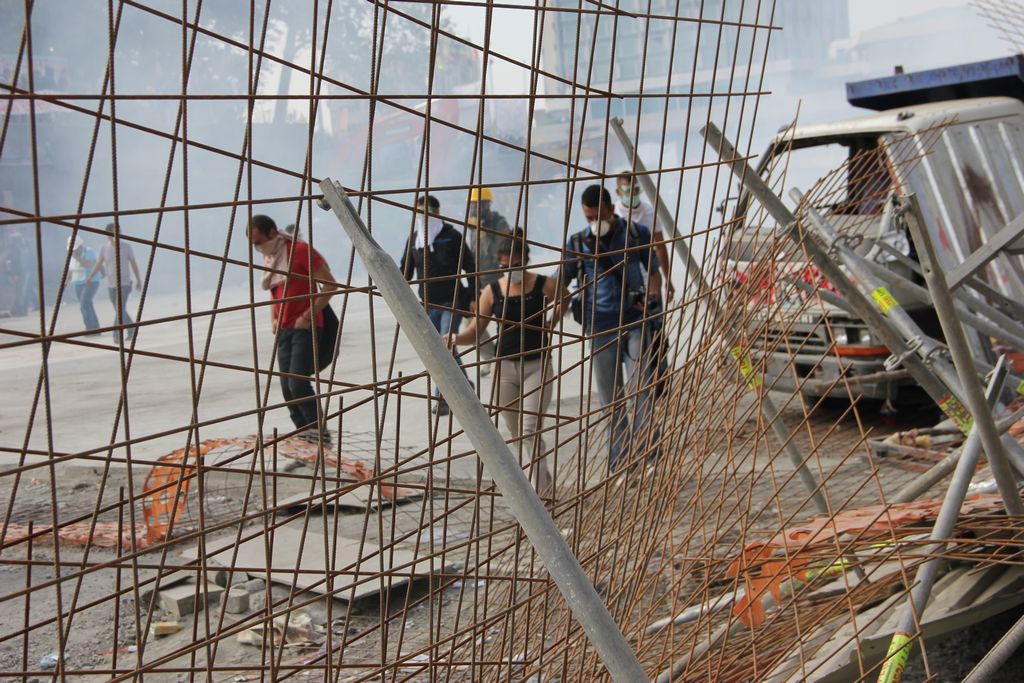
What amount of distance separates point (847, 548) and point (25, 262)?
60.7ft

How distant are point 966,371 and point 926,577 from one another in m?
0.53

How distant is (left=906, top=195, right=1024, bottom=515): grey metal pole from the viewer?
2586mm

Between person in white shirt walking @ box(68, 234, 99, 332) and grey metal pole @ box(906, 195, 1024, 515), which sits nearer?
grey metal pole @ box(906, 195, 1024, 515)

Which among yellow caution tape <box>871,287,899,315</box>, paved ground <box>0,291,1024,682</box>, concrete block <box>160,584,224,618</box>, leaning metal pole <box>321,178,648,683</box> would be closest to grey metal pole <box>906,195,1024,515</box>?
yellow caution tape <box>871,287,899,315</box>

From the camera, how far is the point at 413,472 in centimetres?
585

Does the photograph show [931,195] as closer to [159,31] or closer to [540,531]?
[540,531]

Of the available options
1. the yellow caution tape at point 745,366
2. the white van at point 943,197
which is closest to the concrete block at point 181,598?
the yellow caution tape at point 745,366

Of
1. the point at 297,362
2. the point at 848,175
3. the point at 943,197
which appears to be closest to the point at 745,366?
the point at 848,175

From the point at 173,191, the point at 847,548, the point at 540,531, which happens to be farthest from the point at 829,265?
the point at 173,191

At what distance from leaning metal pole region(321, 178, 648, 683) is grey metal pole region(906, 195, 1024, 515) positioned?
1408 millimetres

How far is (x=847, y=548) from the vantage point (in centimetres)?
240

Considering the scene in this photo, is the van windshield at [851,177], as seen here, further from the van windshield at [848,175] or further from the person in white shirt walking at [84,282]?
the person in white shirt walking at [84,282]

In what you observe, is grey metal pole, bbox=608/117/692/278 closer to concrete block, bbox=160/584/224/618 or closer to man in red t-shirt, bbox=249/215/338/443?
man in red t-shirt, bbox=249/215/338/443

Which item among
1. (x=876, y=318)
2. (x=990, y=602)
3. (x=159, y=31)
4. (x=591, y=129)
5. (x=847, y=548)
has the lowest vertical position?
(x=990, y=602)
